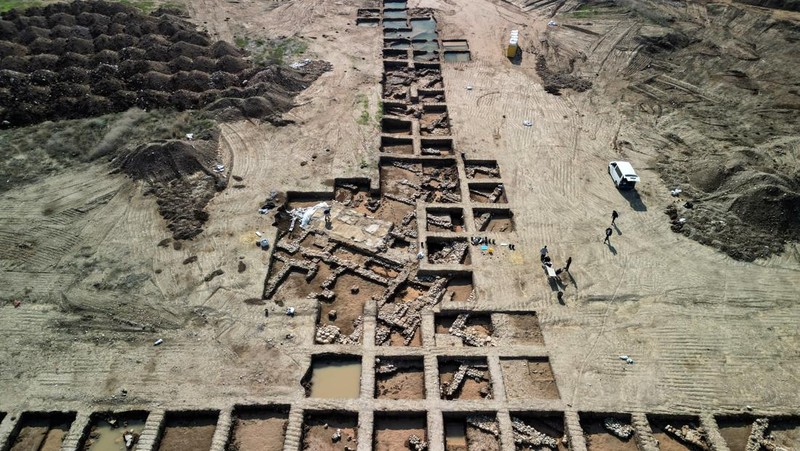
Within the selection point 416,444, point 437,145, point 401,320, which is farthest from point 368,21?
point 416,444

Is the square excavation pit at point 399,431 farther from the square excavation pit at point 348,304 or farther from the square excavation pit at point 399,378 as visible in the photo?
the square excavation pit at point 348,304

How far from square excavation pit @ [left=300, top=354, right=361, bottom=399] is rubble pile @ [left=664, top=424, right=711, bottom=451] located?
985 cm

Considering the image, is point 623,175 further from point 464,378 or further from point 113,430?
point 113,430

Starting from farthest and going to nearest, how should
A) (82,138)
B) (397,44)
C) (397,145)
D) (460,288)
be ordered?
(397,44) → (397,145) → (82,138) → (460,288)

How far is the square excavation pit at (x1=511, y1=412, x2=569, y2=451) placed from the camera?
14.0 m

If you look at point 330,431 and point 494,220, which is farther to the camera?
point 494,220

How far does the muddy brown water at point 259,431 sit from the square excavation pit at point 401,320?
408 cm

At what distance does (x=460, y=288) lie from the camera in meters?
18.2

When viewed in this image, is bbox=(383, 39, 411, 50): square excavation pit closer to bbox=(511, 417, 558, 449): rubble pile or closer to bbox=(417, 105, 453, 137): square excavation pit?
bbox=(417, 105, 453, 137): square excavation pit

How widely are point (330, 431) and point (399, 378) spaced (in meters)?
2.76

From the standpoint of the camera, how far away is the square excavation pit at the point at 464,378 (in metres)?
15.2

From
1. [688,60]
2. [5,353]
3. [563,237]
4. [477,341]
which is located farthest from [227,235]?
[688,60]

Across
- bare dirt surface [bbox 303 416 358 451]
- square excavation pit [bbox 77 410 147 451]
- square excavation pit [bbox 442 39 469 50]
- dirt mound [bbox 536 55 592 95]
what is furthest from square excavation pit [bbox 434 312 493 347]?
square excavation pit [bbox 442 39 469 50]

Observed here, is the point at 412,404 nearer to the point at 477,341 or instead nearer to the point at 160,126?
the point at 477,341
